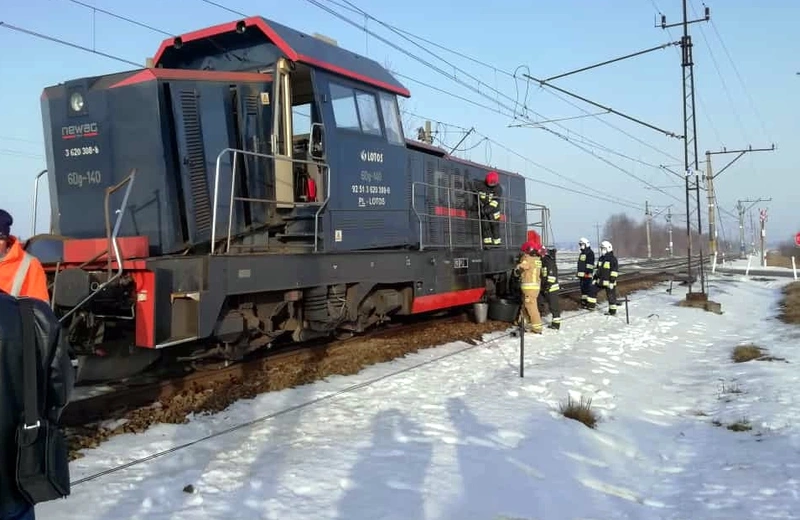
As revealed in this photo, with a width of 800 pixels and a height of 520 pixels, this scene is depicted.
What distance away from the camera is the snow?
4094mm

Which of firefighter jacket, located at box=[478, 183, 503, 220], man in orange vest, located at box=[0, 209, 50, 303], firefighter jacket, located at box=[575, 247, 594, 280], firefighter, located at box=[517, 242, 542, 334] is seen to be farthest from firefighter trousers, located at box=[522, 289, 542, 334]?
man in orange vest, located at box=[0, 209, 50, 303]

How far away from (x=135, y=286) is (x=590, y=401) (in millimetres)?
4913

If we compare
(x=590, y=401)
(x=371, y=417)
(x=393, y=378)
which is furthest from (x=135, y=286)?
(x=590, y=401)

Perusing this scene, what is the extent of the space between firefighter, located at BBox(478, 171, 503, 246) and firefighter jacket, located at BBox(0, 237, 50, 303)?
9017mm

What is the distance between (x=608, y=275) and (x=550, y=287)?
3077mm

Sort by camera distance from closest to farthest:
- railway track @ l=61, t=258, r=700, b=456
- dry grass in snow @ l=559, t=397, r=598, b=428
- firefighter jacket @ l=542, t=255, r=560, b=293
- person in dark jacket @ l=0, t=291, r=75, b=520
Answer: person in dark jacket @ l=0, t=291, r=75, b=520, railway track @ l=61, t=258, r=700, b=456, dry grass in snow @ l=559, t=397, r=598, b=428, firefighter jacket @ l=542, t=255, r=560, b=293

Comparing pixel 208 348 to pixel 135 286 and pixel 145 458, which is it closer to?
pixel 135 286

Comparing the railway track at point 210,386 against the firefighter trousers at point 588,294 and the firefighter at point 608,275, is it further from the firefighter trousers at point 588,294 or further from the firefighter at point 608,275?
the firefighter trousers at point 588,294

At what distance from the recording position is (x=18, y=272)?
3.57 meters

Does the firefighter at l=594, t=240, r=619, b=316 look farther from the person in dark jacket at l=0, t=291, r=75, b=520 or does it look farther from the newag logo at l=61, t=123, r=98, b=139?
the person in dark jacket at l=0, t=291, r=75, b=520

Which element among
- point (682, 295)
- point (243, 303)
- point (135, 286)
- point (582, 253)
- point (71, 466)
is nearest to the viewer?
point (71, 466)

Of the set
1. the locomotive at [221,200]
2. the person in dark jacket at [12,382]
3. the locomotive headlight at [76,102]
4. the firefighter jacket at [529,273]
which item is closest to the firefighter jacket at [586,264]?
the firefighter jacket at [529,273]

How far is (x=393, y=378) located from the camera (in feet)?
24.5

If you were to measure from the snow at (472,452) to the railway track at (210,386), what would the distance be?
0.25m
